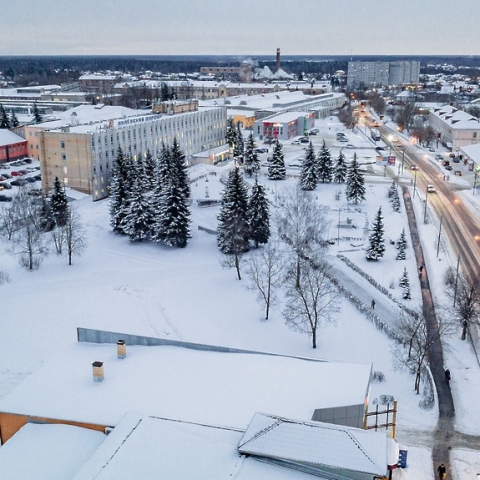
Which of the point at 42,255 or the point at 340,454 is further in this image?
the point at 42,255

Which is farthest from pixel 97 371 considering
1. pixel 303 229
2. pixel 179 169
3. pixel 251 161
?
pixel 251 161

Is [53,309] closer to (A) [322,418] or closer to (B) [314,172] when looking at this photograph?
(A) [322,418]

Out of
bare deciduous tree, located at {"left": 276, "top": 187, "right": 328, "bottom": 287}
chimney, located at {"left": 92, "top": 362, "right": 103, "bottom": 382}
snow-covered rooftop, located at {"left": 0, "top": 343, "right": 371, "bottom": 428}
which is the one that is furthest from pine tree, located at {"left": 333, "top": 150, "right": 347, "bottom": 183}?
chimney, located at {"left": 92, "top": 362, "right": 103, "bottom": 382}

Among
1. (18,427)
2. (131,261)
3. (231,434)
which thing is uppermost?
(231,434)

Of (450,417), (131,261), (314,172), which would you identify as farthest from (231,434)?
(314,172)

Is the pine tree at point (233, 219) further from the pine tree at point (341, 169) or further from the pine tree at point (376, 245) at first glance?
the pine tree at point (341, 169)

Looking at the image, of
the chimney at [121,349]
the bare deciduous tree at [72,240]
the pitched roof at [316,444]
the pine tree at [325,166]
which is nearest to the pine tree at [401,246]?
the pine tree at [325,166]

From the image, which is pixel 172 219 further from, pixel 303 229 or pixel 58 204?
pixel 58 204

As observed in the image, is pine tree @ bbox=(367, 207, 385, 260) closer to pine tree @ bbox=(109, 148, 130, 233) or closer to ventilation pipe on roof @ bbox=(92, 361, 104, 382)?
pine tree @ bbox=(109, 148, 130, 233)
